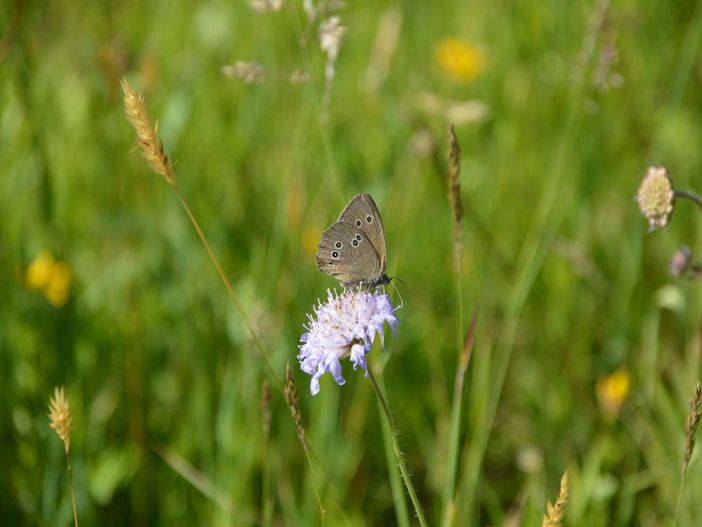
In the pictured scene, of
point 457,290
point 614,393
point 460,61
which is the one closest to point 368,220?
point 457,290

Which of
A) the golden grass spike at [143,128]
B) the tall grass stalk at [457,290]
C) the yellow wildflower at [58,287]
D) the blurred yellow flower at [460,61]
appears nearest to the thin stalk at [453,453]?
the tall grass stalk at [457,290]

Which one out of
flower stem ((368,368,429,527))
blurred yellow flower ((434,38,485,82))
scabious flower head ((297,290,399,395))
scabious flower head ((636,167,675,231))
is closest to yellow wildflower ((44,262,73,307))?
scabious flower head ((297,290,399,395))

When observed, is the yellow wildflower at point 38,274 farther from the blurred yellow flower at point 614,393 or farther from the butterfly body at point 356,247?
the blurred yellow flower at point 614,393

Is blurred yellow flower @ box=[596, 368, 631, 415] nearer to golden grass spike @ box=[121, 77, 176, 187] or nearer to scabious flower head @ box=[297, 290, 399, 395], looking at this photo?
scabious flower head @ box=[297, 290, 399, 395]

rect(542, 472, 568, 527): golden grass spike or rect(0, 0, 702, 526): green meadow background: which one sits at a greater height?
rect(0, 0, 702, 526): green meadow background

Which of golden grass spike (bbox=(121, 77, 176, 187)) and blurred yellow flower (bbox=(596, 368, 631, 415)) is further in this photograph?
blurred yellow flower (bbox=(596, 368, 631, 415))

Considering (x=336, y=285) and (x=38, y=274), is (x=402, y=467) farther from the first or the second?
(x=38, y=274)

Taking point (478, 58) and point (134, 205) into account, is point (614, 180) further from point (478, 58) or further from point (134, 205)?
point (134, 205)
